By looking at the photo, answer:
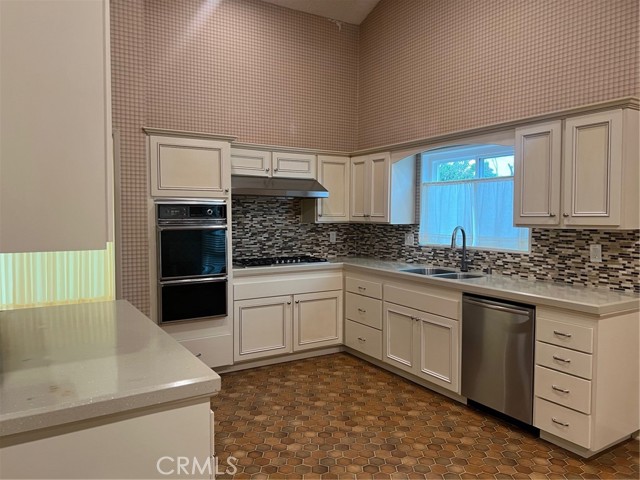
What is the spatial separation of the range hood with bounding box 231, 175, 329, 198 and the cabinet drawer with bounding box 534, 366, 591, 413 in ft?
8.18

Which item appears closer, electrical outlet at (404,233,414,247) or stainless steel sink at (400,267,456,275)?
stainless steel sink at (400,267,456,275)

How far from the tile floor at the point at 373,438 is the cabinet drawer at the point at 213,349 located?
0.73 ft

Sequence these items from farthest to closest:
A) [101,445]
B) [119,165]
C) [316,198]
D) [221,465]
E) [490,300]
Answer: [316,198]
[119,165]
[490,300]
[221,465]
[101,445]

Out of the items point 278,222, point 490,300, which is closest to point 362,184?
point 278,222

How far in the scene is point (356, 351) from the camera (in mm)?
4445

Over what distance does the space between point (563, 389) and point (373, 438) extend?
45.4 inches

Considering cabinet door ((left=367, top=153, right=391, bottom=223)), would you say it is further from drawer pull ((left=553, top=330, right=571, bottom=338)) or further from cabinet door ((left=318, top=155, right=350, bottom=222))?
drawer pull ((left=553, top=330, right=571, bottom=338))

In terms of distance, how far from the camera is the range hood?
4.11m

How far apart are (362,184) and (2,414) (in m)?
4.03

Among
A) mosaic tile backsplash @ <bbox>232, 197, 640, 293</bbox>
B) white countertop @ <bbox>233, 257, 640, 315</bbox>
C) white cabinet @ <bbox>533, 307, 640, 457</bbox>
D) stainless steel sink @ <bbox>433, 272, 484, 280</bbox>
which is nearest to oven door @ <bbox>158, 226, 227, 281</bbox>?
white countertop @ <bbox>233, 257, 640, 315</bbox>

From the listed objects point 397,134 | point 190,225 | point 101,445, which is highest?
point 397,134

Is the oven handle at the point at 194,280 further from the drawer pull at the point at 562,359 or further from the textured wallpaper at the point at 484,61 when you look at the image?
the drawer pull at the point at 562,359

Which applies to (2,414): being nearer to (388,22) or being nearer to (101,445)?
(101,445)

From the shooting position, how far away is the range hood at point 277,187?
411cm
